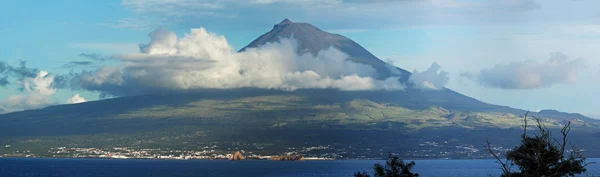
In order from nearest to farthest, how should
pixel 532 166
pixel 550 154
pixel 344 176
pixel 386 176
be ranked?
pixel 550 154 → pixel 532 166 → pixel 386 176 → pixel 344 176

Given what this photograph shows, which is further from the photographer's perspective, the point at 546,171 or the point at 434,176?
the point at 434,176

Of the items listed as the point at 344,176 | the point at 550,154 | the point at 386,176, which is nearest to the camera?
the point at 550,154

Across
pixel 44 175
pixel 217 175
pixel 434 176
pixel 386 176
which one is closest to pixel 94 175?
pixel 44 175

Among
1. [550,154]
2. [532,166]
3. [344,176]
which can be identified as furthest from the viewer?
[344,176]

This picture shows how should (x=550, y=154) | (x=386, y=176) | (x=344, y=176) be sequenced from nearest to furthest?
(x=550, y=154) < (x=386, y=176) < (x=344, y=176)

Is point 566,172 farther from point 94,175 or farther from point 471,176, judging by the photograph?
point 94,175

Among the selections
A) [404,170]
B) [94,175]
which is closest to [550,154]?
[404,170]

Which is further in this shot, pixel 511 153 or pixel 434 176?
pixel 434 176

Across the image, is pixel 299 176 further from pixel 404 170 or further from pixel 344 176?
pixel 404 170
